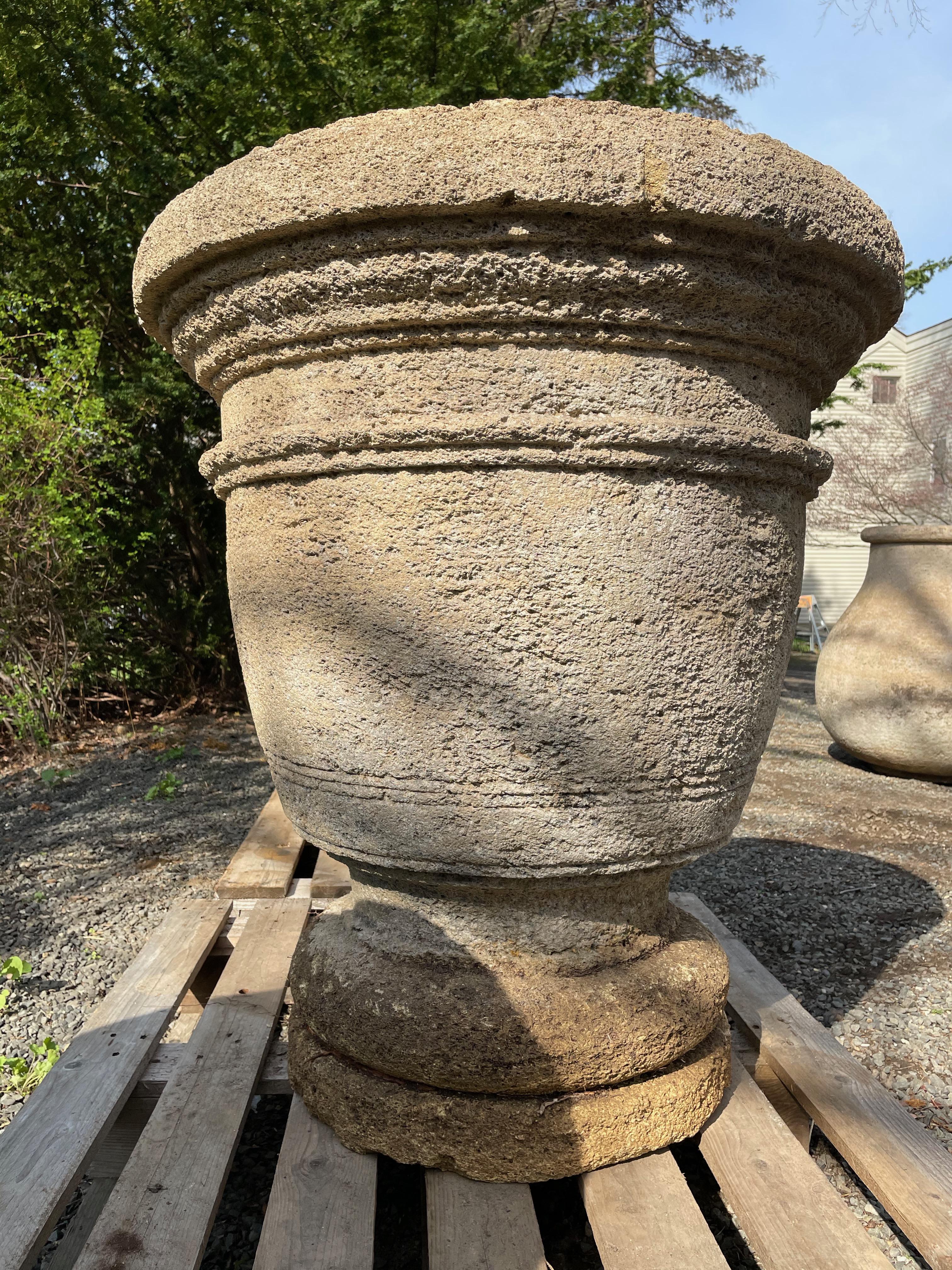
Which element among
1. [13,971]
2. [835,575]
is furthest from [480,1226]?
[835,575]

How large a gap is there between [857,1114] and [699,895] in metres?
1.72

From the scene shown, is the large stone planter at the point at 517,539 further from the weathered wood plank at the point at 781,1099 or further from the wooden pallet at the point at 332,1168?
the weathered wood plank at the point at 781,1099

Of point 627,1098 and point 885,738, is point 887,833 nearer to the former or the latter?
point 885,738

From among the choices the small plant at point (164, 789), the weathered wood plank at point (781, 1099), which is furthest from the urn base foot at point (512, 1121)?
the small plant at point (164, 789)

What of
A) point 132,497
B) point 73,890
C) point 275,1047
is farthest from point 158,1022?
point 132,497

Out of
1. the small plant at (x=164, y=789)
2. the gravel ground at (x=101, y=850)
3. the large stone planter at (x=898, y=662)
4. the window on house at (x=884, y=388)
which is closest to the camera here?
the gravel ground at (x=101, y=850)

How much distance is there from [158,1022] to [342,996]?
0.52 m

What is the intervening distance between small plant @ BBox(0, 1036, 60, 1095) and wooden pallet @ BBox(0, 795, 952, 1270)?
1.14ft

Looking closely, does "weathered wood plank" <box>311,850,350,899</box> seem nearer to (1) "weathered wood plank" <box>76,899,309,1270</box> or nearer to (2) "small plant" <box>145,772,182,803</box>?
(1) "weathered wood plank" <box>76,899,309,1270</box>

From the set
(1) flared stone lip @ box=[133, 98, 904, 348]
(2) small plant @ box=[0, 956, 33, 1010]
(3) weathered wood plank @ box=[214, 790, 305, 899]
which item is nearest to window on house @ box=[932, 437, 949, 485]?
(3) weathered wood plank @ box=[214, 790, 305, 899]

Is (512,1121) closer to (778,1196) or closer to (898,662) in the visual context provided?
(778,1196)

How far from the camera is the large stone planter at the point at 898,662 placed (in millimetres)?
4895

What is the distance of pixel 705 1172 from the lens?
1.86 m

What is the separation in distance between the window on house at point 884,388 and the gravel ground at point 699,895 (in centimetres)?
1277
